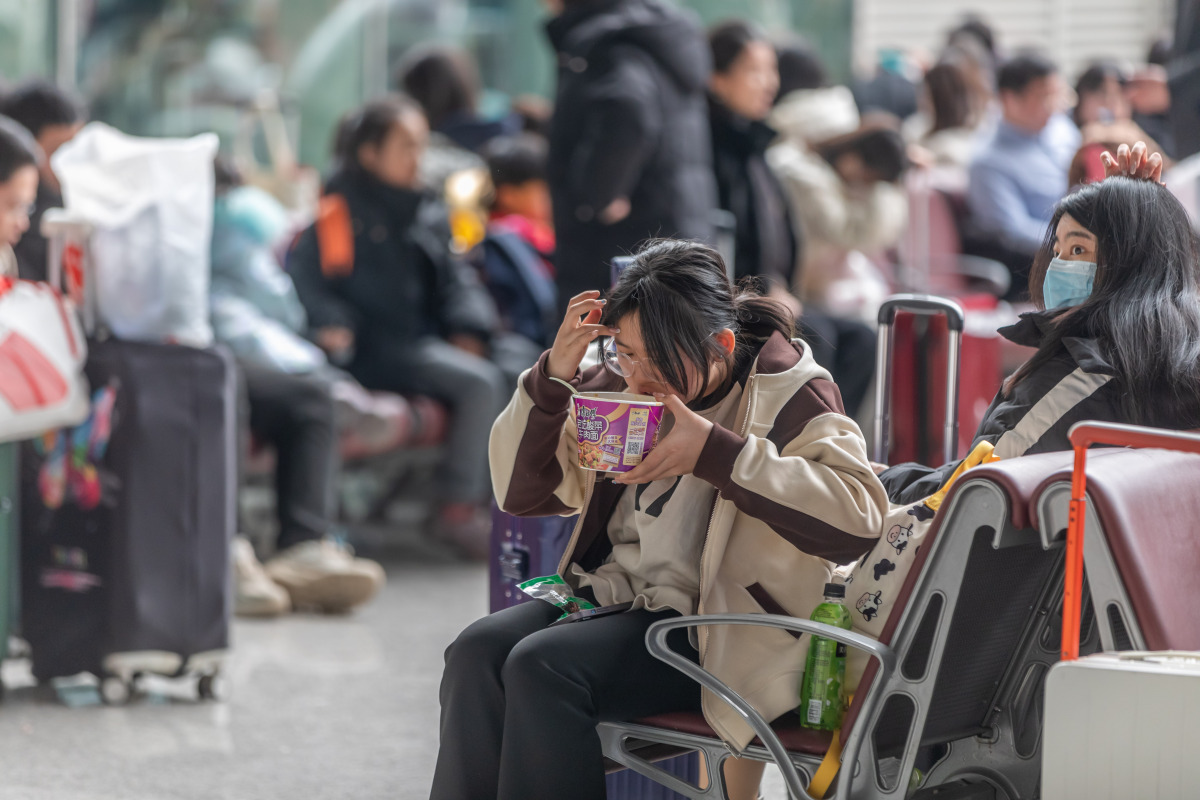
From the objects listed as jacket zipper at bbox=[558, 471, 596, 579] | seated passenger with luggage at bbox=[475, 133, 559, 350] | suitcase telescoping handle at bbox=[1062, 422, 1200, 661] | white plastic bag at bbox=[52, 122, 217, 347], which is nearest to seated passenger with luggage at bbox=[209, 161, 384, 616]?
seated passenger with luggage at bbox=[475, 133, 559, 350]

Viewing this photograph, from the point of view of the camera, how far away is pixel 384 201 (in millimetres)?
6656

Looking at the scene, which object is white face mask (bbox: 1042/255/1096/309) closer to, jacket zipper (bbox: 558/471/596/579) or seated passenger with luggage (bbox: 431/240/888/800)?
seated passenger with luggage (bbox: 431/240/888/800)

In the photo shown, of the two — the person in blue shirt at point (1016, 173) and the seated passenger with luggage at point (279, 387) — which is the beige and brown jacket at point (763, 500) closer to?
the seated passenger with luggage at point (279, 387)

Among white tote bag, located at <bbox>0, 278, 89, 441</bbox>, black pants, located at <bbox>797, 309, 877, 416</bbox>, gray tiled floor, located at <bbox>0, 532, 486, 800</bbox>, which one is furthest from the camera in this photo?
black pants, located at <bbox>797, 309, 877, 416</bbox>

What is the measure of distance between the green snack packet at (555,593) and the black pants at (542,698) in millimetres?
53

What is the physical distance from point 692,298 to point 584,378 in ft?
1.34

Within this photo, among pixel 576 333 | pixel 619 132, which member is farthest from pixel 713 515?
pixel 619 132

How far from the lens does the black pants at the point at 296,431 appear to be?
5.95 metres

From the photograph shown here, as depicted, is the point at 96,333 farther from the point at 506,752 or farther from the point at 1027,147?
the point at 1027,147

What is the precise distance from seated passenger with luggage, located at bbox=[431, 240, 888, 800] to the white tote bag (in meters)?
1.89

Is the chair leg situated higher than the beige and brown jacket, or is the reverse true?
the beige and brown jacket

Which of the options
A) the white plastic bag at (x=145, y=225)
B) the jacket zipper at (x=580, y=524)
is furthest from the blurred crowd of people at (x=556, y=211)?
the jacket zipper at (x=580, y=524)

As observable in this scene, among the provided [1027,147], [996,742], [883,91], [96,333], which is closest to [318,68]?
[883,91]

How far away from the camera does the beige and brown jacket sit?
2.42 meters
